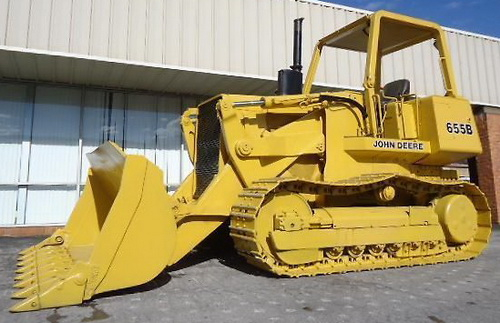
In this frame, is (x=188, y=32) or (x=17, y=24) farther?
(x=188, y=32)

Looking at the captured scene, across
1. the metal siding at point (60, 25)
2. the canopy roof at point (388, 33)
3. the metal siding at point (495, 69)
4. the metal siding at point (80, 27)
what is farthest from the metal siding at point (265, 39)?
the metal siding at point (495, 69)

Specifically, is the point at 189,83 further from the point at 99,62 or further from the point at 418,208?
the point at 418,208

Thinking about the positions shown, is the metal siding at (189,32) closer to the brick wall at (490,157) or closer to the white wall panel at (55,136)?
the white wall panel at (55,136)

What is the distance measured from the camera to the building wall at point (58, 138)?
9.59m

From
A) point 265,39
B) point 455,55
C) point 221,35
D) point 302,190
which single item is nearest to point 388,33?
point 302,190

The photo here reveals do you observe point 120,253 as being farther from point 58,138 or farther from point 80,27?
point 58,138

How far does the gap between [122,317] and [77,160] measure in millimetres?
Answer: 7750

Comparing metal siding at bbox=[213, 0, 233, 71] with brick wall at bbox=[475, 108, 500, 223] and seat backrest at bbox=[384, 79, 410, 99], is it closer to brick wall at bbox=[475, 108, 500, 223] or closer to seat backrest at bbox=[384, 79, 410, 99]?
seat backrest at bbox=[384, 79, 410, 99]

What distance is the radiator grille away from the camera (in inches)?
217

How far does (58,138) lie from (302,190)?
7.43 m

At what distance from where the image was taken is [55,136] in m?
10.0

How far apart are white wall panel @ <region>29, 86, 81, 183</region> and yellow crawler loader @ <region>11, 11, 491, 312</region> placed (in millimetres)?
4834

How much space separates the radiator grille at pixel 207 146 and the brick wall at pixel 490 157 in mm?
10512

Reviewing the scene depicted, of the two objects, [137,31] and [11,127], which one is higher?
[137,31]
